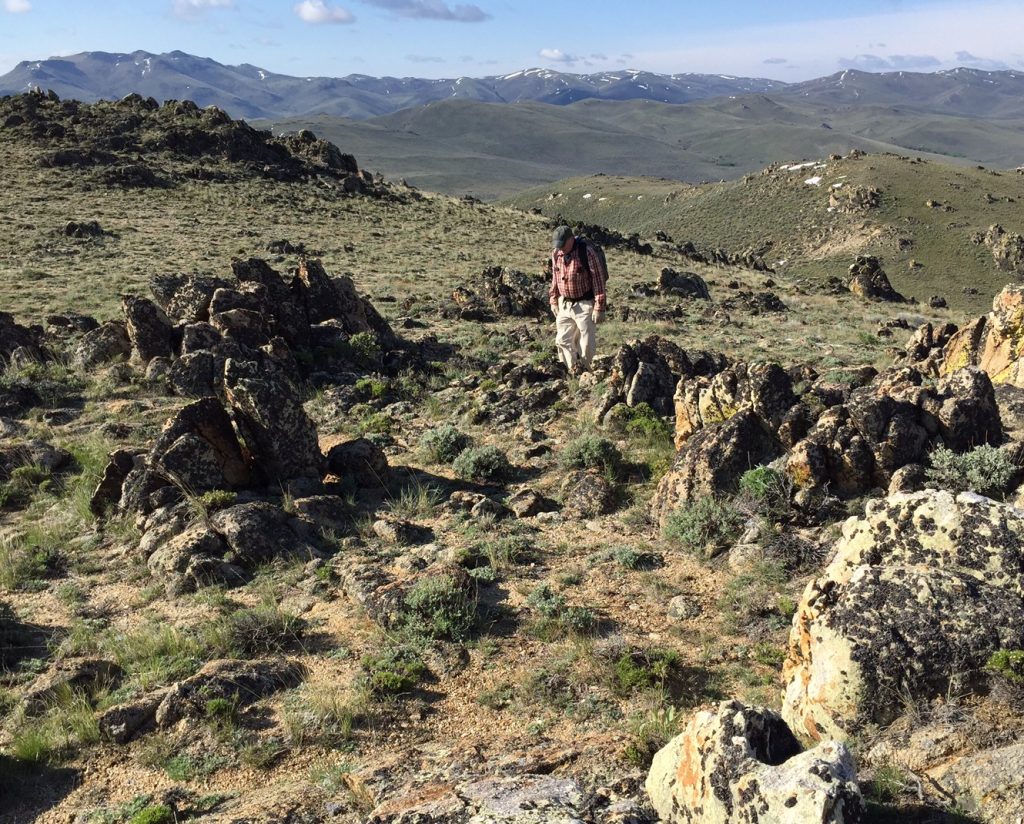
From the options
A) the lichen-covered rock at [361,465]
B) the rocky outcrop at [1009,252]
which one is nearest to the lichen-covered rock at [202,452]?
the lichen-covered rock at [361,465]

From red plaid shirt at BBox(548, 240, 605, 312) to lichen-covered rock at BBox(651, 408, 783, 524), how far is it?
4290 mm

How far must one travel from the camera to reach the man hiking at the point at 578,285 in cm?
1295

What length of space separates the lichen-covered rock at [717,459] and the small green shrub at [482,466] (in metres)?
2.51

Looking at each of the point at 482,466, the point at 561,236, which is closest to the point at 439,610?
the point at 482,466

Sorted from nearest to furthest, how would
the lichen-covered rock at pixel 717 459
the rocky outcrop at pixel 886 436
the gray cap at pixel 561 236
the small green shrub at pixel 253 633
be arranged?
the small green shrub at pixel 253 633
the rocky outcrop at pixel 886 436
the lichen-covered rock at pixel 717 459
the gray cap at pixel 561 236

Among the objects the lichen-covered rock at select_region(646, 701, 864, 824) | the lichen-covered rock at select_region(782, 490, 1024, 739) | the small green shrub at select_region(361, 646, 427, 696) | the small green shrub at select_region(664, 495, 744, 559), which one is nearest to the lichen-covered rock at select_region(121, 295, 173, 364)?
the small green shrub at select_region(361, 646, 427, 696)

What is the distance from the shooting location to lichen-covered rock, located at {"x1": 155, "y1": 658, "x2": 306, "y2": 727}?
20.2 feet

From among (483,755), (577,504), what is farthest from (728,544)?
(483,755)

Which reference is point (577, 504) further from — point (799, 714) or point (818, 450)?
point (799, 714)

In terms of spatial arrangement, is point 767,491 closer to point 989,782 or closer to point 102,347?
point 989,782

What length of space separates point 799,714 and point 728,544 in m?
3.25

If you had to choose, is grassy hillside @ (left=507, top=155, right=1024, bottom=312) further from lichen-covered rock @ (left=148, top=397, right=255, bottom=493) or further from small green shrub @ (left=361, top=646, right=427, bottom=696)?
small green shrub @ (left=361, top=646, right=427, bottom=696)

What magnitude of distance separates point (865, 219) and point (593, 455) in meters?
103

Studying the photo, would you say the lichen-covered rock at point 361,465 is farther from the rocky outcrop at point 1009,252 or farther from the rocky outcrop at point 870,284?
the rocky outcrop at point 1009,252
